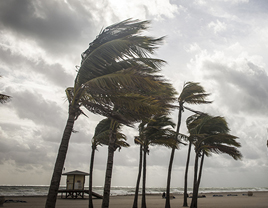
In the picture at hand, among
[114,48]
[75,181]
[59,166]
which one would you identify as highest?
[114,48]

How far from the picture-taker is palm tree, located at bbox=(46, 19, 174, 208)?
24.1 ft

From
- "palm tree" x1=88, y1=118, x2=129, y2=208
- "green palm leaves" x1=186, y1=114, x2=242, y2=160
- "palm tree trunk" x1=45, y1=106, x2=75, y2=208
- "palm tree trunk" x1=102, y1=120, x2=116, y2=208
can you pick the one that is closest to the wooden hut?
"palm tree" x1=88, y1=118, x2=129, y2=208

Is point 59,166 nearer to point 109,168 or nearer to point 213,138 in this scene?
point 109,168

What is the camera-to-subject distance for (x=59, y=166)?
7188 mm

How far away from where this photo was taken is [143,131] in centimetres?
1575

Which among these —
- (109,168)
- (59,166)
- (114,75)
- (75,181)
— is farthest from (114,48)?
(75,181)

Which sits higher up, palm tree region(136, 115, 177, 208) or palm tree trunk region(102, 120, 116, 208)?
palm tree region(136, 115, 177, 208)

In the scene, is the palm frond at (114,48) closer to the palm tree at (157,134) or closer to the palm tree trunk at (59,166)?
the palm tree trunk at (59,166)

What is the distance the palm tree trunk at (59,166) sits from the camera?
687cm

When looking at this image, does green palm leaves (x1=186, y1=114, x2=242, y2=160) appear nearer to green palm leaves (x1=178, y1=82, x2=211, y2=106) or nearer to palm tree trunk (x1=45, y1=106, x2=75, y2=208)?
green palm leaves (x1=178, y1=82, x2=211, y2=106)

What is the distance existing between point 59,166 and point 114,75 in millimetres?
3101

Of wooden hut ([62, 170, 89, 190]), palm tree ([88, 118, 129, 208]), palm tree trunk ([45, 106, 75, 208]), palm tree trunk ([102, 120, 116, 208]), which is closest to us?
palm tree trunk ([45, 106, 75, 208])

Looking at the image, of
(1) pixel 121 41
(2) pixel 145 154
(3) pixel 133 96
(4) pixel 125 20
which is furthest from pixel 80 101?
(2) pixel 145 154

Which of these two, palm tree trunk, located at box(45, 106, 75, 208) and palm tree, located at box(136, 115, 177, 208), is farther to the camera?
palm tree, located at box(136, 115, 177, 208)
